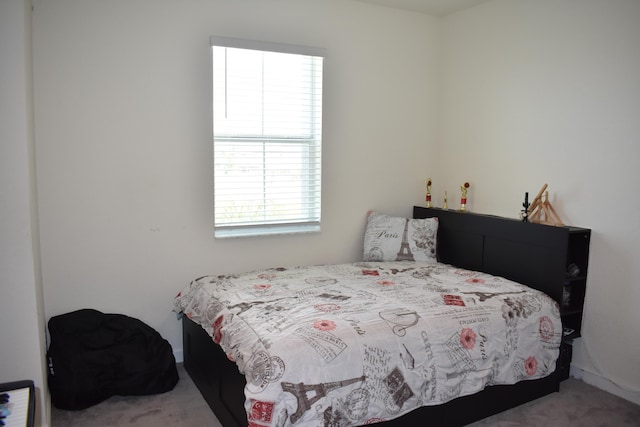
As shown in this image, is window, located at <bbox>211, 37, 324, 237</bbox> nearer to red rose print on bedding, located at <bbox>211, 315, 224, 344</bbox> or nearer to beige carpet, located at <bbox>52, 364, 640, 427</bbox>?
red rose print on bedding, located at <bbox>211, 315, 224, 344</bbox>

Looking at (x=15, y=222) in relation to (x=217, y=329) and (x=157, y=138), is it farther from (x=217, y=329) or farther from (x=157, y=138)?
(x=157, y=138)

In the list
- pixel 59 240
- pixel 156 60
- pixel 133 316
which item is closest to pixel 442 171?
pixel 156 60

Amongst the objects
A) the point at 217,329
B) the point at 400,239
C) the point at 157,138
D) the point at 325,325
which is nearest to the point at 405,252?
the point at 400,239

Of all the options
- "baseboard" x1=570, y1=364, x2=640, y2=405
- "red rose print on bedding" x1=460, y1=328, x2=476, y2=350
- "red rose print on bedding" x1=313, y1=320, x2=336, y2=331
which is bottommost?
"baseboard" x1=570, y1=364, x2=640, y2=405

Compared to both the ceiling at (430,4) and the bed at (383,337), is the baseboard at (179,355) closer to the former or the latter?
the bed at (383,337)

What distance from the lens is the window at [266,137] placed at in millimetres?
3250

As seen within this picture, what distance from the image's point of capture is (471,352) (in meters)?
2.44

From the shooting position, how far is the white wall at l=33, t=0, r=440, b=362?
2.84m

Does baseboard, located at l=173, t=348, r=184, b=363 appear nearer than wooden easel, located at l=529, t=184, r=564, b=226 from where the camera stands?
No

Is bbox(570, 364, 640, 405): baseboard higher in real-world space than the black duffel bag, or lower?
lower

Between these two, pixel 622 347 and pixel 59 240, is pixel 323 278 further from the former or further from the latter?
pixel 622 347

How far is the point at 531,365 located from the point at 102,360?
2.36 meters

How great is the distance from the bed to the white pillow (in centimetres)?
12

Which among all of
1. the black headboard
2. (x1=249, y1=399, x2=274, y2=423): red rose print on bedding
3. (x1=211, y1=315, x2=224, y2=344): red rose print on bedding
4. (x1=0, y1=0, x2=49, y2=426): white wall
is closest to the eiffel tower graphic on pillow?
the black headboard
